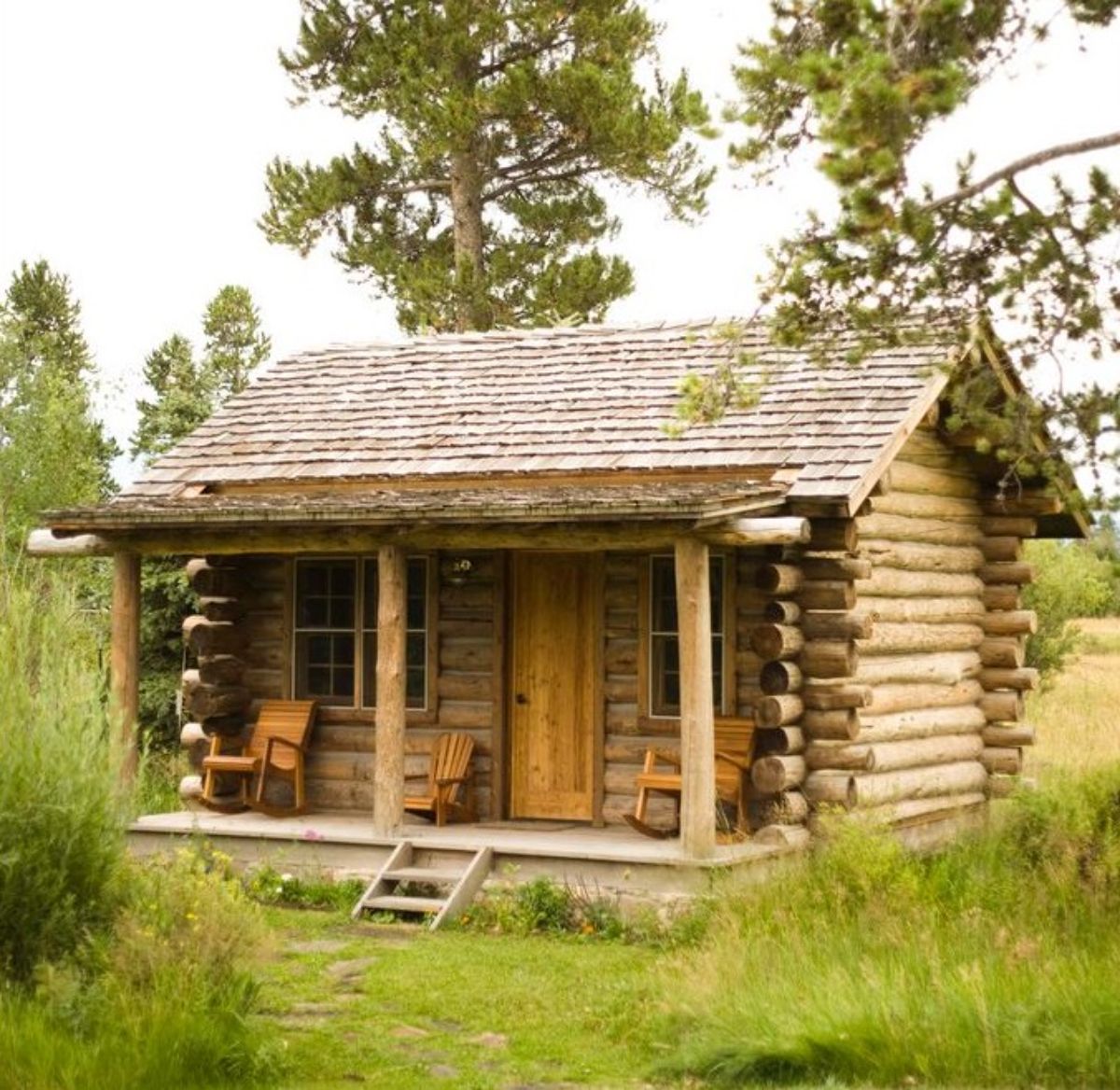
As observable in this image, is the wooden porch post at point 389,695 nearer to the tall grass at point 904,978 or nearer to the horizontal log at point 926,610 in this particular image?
the tall grass at point 904,978

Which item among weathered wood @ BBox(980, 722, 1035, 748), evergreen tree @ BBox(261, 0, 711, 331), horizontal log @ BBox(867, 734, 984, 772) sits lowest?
horizontal log @ BBox(867, 734, 984, 772)

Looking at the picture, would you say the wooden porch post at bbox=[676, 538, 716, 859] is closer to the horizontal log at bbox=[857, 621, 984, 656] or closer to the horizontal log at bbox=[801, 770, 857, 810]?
the horizontal log at bbox=[801, 770, 857, 810]

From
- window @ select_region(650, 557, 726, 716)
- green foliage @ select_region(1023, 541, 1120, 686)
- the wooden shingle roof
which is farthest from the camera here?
green foliage @ select_region(1023, 541, 1120, 686)

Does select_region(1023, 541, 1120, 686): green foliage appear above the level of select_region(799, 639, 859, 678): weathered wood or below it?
above

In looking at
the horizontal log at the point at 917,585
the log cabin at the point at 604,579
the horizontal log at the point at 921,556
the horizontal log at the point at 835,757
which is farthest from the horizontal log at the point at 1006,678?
the horizontal log at the point at 835,757

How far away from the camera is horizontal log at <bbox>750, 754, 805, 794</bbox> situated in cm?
1431

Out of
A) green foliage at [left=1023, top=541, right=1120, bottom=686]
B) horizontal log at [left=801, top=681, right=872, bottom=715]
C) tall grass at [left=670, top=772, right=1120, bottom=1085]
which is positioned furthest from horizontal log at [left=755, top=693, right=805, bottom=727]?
green foliage at [left=1023, top=541, right=1120, bottom=686]

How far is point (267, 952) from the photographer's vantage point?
10047 millimetres

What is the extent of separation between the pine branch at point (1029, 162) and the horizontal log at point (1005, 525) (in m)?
8.60

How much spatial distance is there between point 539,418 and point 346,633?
2.49 meters

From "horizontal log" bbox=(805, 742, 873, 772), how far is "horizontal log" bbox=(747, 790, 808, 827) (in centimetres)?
28

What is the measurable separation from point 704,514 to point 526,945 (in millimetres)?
3075

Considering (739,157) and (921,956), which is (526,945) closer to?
(921,956)

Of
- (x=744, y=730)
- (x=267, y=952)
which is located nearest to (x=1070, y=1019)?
(x=267, y=952)
